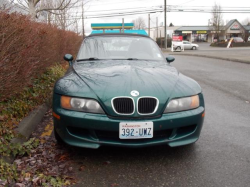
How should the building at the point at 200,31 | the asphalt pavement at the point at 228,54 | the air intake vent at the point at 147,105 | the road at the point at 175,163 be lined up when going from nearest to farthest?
the road at the point at 175,163
the air intake vent at the point at 147,105
the asphalt pavement at the point at 228,54
the building at the point at 200,31

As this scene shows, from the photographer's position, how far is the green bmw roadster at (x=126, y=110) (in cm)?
263

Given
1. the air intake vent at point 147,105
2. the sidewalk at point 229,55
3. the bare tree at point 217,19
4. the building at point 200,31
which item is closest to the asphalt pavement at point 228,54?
the sidewalk at point 229,55

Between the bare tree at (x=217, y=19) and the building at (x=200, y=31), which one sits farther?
the building at (x=200, y=31)

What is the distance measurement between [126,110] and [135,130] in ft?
0.73

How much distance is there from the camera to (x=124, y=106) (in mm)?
2650

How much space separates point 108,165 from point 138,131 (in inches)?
22.5

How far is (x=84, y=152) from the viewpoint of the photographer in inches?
123

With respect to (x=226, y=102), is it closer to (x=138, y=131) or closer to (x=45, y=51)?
(x=138, y=131)

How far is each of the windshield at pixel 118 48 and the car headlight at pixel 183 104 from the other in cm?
157

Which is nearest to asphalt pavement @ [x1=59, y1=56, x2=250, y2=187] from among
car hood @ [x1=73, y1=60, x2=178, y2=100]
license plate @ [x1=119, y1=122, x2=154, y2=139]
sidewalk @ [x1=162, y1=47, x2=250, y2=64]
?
license plate @ [x1=119, y1=122, x2=154, y2=139]

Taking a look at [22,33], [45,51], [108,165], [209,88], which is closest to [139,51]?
[22,33]

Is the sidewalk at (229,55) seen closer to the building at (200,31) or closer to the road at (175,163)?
the road at (175,163)

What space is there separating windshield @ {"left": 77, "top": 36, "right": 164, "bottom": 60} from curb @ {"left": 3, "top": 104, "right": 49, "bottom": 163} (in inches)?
47.3

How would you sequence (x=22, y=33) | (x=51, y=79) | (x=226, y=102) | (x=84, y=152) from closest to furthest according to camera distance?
(x=84, y=152), (x=22, y=33), (x=226, y=102), (x=51, y=79)
